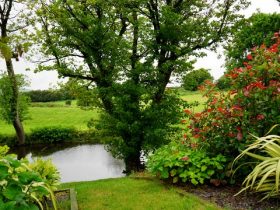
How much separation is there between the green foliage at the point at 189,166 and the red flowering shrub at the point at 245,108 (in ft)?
0.88

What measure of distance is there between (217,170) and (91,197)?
2281 mm

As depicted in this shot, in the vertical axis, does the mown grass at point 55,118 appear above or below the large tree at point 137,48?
below

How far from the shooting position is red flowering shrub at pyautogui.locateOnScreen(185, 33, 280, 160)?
6262 mm

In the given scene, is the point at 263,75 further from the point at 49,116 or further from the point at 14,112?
the point at 49,116

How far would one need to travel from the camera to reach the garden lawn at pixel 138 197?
19.0ft

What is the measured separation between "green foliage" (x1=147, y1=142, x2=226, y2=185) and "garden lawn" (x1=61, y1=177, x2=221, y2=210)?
287 mm

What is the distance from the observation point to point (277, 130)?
6363mm

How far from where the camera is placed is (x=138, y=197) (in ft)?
21.0

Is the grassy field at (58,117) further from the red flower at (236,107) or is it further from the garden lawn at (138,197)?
the red flower at (236,107)

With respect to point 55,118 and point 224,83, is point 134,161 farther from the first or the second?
point 55,118

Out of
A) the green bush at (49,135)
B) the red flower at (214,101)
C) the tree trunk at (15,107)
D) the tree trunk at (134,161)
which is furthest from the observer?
the green bush at (49,135)

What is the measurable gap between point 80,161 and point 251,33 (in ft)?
38.2

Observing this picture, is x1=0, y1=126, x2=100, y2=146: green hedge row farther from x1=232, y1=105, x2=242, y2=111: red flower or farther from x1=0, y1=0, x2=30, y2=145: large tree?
x1=232, y1=105, x2=242, y2=111: red flower

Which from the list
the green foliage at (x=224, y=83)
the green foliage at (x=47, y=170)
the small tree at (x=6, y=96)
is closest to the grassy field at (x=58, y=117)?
the small tree at (x=6, y=96)
